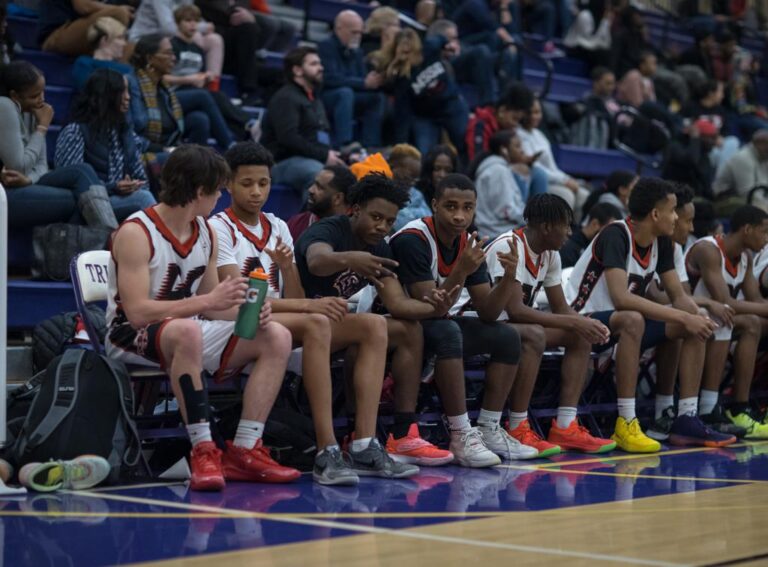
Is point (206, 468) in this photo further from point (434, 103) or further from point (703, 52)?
point (703, 52)

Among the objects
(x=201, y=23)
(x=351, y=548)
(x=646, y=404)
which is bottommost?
(x=646, y=404)

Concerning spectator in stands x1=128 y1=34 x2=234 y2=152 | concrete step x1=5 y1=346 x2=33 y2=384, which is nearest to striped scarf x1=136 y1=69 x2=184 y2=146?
spectator in stands x1=128 y1=34 x2=234 y2=152

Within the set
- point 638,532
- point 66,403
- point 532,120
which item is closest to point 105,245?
point 66,403

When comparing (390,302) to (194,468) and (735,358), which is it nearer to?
(194,468)

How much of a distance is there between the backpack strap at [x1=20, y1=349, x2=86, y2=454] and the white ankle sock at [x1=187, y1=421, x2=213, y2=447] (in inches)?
18.9

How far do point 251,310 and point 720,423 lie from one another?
148 inches

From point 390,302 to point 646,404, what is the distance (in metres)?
2.51

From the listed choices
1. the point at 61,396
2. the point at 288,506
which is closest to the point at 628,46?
the point at 61,396

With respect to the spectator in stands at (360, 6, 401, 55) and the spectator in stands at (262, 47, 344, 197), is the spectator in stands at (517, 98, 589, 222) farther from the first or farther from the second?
the spectator in stands at (262, 47, 344, 197)

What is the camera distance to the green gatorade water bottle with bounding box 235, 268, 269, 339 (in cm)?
499

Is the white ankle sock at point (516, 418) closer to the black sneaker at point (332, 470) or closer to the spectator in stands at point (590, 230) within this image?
the black sneaker at point (332, 470)

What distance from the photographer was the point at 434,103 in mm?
10531

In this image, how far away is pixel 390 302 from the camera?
6000 millimetres

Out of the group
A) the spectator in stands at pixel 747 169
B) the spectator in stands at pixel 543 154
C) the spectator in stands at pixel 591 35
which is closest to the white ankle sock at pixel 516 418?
the spectator in stands at pixel 543 154
